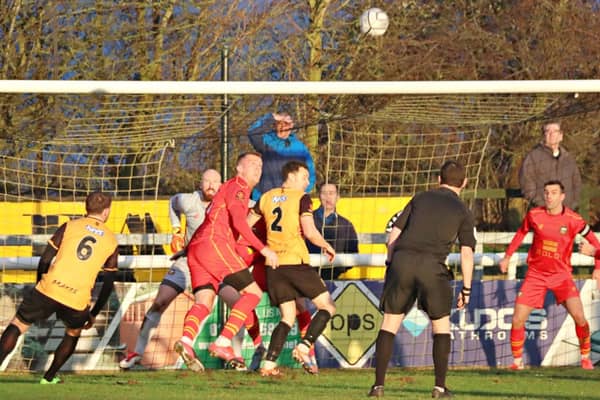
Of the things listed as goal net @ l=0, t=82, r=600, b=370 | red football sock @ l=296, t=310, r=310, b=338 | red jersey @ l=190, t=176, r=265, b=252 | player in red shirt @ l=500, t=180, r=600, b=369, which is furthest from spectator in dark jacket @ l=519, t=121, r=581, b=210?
red jersey @ l=190, t=176, r=265, b=252

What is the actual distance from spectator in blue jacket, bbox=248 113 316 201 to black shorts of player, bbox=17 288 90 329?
12.4 feet

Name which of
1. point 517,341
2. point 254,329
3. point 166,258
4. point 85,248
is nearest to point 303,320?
point 254,329

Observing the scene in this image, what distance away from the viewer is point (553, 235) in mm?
14109

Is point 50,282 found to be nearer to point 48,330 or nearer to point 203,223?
point 203,223

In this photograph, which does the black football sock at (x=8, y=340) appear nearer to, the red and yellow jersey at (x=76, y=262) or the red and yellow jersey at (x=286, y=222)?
the red and yellow jersey at (x=76, y=262)

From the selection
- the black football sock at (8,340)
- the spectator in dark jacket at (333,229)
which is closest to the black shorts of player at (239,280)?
the black football sock at (8,340)

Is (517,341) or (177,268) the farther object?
(517,341)

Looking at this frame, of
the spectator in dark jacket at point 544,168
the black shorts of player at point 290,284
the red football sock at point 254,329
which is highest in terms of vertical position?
the spectator in dark jacket at point 544,168

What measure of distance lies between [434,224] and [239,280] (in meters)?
2.66

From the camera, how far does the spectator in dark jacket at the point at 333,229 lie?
1475 cm

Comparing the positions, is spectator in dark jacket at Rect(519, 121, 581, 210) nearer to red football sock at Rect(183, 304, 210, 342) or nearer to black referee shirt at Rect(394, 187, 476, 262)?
red football sock at Rect(183, 304, 210, 342)

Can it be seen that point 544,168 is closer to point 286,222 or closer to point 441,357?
point 286,222

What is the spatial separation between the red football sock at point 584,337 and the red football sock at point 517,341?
0.58m

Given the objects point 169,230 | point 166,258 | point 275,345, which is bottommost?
point 275,345
